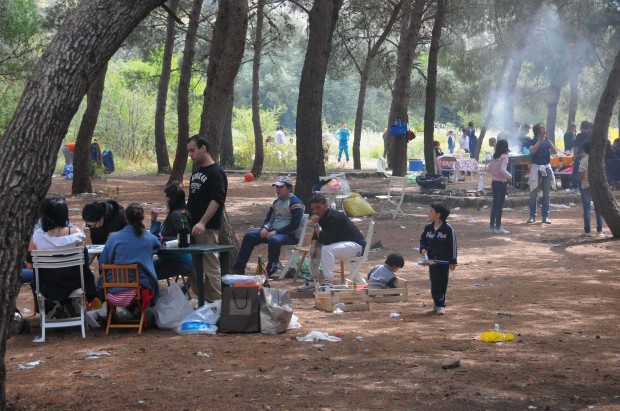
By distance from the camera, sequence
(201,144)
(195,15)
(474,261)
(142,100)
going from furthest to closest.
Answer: (142,100), (195,15), (474,261), (201,144)

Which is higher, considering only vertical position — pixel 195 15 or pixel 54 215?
pixel 195 15

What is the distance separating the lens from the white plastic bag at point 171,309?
359 inches

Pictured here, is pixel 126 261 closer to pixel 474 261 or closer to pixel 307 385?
pixel 307 385

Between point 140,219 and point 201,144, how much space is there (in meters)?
1.23

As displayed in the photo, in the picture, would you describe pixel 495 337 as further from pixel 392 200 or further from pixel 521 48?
pixel 521 48

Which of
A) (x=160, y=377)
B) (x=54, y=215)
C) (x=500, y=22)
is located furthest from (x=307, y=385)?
(x=500, y=22)

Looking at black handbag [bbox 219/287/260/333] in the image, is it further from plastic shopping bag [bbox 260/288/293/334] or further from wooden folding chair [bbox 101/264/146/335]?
wooden folding chair [bbox 101/264/146/335]

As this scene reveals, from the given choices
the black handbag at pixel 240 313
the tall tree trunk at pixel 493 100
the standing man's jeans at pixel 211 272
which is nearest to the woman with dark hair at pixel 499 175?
the standing man's jeans at pixel 211 272

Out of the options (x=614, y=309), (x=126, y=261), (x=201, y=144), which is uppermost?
(x=201, y=144)

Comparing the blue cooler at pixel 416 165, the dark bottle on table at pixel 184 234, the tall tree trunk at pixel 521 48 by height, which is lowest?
the dark bottle on table at pixel 184 234

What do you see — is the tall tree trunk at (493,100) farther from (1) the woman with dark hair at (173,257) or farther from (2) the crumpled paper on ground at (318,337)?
(2) the crumpled paper on ground at (318,337)

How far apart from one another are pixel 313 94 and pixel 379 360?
10341 millimetres

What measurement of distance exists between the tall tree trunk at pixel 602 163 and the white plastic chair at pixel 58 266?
9890mm

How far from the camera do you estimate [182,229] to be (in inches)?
373
